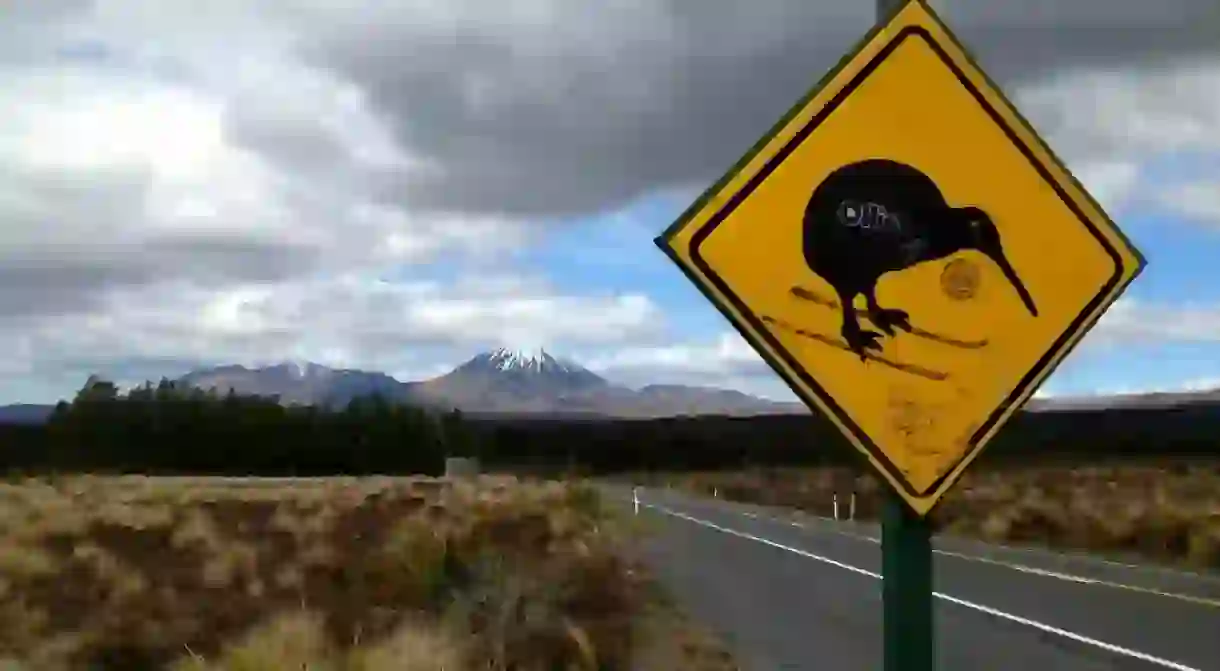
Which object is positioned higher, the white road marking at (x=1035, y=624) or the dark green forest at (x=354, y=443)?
the dark green forest at (x=354, y=443)

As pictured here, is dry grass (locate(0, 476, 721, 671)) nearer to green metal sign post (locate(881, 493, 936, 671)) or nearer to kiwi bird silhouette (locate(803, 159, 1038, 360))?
green metal sign post (locate(881, 493, 936, 671))

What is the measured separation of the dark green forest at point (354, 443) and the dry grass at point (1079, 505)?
1764 centimetres

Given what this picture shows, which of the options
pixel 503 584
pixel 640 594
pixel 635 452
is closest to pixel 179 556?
pixel 640 594

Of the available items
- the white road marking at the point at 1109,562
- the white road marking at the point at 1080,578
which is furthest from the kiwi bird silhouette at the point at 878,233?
the white road marking at the point at 1109,562

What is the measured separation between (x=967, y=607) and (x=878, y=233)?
13495 mm

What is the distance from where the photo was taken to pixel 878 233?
2.67m

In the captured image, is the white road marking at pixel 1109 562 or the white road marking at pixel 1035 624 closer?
the white road marking at pixel 1035 624

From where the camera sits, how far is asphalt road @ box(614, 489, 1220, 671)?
1198 cm

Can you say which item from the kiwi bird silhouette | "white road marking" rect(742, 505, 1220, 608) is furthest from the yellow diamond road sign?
"white road marking" rect(742, 505, 1220, 608)

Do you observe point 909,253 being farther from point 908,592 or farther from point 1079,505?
point 1079,505

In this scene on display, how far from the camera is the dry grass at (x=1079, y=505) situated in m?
25.5

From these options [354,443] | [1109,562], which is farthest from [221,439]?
[1109,562]

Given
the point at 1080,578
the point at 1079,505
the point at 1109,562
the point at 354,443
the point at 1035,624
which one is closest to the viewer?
the point at 1035,624

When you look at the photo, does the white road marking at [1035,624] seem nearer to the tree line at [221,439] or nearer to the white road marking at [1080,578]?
the white road marking at [1080,578]
